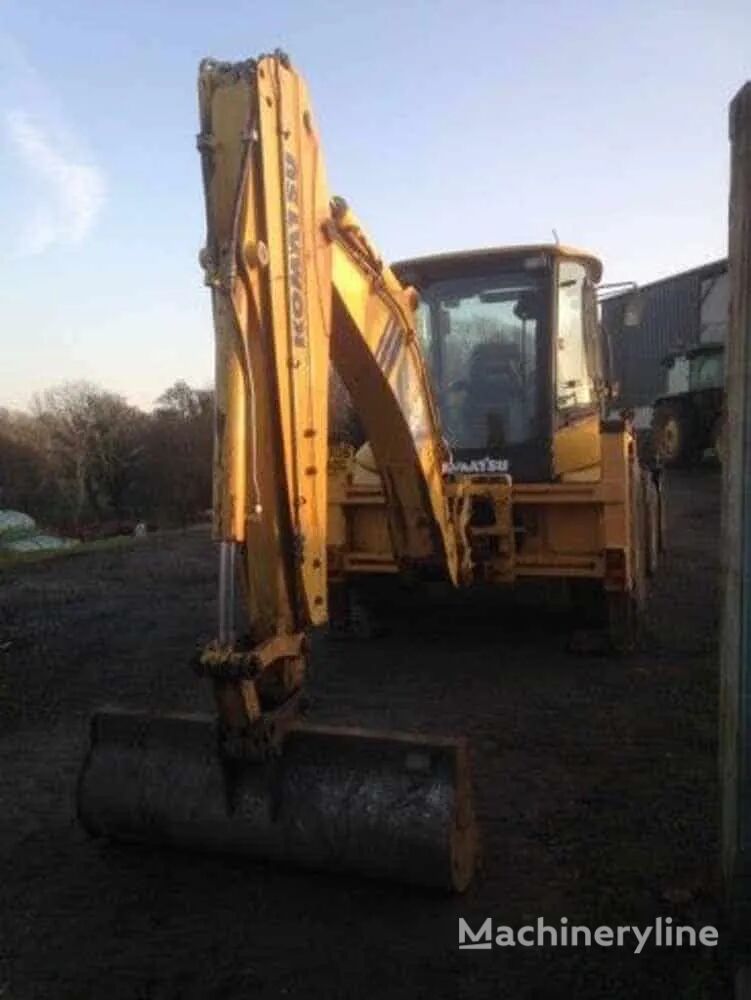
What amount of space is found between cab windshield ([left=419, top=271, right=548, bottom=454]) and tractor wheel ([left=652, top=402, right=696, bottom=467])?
1319 cm

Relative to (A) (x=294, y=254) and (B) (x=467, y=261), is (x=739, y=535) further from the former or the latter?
(B) (x=467, y=261)

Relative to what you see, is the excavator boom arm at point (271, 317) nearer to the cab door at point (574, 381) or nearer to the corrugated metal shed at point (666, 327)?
the cab door at point (574, 381)

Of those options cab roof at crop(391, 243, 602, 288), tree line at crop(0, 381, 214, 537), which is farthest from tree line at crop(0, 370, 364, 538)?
cab roof at crop(391, 243, 602, 288)

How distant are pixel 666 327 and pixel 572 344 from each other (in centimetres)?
1942

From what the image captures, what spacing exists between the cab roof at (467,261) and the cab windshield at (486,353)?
0.26 ft

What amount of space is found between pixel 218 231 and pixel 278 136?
18.7 inches

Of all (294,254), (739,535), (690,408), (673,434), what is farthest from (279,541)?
(673,434)

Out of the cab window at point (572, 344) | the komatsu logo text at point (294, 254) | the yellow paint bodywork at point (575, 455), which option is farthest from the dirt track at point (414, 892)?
the komatsu logo text at point (294, 254)

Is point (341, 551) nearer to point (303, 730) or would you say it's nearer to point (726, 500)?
point (303, 730)

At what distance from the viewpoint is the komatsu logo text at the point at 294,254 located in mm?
3494

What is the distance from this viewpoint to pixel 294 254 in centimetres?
354

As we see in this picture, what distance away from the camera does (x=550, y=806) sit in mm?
4160

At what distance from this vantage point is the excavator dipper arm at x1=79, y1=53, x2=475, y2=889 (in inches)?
128

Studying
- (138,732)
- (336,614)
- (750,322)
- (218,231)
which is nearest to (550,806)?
(138,732)
